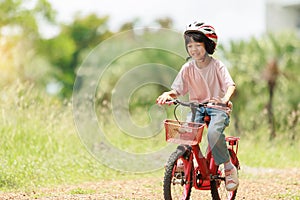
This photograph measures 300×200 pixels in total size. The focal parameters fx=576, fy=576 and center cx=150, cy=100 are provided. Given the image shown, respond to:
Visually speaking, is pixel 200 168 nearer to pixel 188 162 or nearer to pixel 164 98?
pixel 188 162

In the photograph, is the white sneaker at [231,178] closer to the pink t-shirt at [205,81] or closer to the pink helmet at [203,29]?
the pink t-shirt at [205,81]

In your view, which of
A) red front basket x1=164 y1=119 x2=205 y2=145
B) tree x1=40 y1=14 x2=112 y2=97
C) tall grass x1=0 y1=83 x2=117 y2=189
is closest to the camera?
red front basket x1=164 y1=119 x2=205 y2=145

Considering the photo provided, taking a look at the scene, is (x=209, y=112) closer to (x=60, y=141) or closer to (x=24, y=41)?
(x=60, y=141)

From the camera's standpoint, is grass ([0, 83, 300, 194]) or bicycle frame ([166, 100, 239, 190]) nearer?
bicycle frame ([166, 100, 239, 190])

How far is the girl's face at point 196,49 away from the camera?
5742mm

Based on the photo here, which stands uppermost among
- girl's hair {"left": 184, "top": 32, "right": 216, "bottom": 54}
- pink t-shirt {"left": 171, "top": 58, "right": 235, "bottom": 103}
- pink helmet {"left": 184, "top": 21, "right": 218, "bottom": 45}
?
pink helmet {"left": 184, "top": 21, "right": 218, "bottom": 45}

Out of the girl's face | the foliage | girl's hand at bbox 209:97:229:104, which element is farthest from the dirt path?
the foliage

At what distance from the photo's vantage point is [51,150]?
9234mm

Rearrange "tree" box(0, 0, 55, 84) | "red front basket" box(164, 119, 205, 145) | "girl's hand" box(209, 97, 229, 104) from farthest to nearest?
"tree" box(0, 0, 55, 84) < "girl's hand" box(209, 97, 229, 104) < "red front basket" box(164, 119, 205, 145)

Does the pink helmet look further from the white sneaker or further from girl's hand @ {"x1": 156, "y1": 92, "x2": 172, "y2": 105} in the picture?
the white sneaker

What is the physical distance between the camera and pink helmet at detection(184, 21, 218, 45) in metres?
5.65

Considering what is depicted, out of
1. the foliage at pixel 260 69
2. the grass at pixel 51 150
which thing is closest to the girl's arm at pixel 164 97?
the grass at pixel 51 150

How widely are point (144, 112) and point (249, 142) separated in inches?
96.4

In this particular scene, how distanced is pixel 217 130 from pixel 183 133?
32cm
